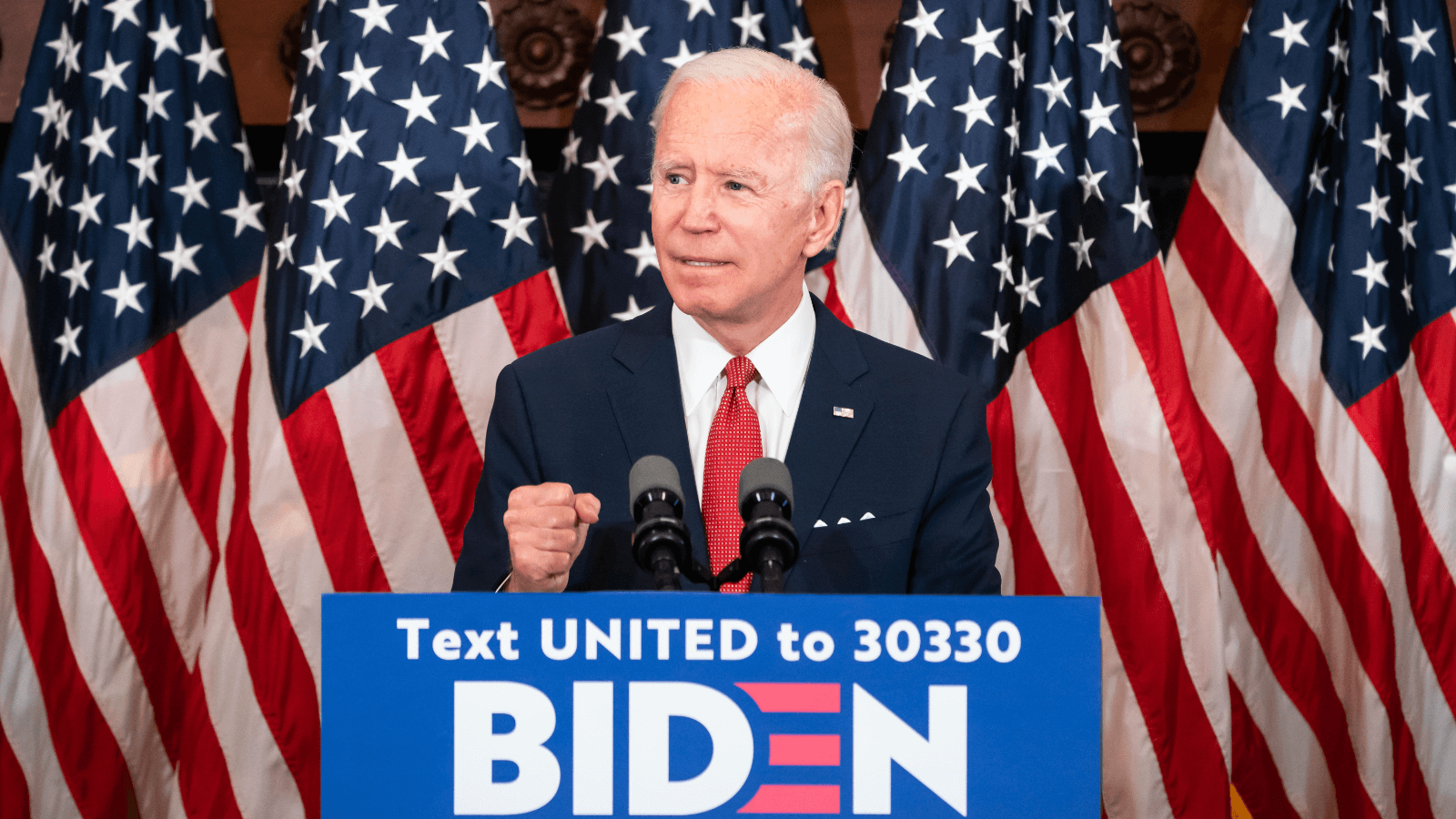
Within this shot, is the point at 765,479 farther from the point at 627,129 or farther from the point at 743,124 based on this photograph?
the point at 627,129

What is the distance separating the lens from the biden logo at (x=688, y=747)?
1077 millimetres

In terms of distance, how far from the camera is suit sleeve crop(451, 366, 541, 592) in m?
1.64

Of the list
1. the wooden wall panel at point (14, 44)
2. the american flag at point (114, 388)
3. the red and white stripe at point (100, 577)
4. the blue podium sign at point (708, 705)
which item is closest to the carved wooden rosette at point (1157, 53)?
the american flag at point (114, 388)

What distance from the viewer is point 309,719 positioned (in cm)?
261

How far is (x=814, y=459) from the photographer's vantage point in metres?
1.65

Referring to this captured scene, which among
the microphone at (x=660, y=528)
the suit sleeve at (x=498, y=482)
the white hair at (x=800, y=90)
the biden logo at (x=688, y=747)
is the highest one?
the white hair at (x=800, y=90)

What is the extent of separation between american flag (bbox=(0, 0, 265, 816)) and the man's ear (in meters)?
1.65

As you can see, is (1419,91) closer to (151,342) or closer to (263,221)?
(263,221)

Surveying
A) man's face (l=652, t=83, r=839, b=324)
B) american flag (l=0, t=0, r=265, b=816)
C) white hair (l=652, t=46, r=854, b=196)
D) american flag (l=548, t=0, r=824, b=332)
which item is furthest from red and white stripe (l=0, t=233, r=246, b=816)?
white hair (l=652, t=46, r=854, b=196)

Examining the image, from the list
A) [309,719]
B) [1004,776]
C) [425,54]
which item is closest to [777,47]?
[425,54]

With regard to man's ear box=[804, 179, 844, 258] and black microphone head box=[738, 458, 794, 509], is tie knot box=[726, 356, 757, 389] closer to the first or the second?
man's ear box=[804, 179, 844, 258]

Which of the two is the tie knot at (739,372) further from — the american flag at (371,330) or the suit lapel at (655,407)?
the american flag at (371,330)

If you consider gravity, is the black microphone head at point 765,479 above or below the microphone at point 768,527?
above

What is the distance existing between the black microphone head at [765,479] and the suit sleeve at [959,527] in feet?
1.87
